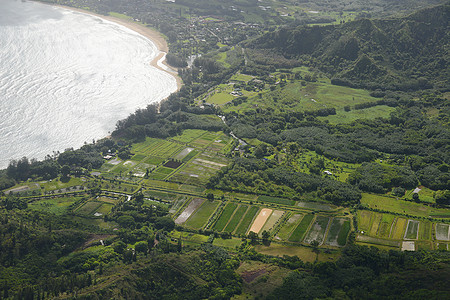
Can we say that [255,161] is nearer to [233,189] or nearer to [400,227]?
[233,189]

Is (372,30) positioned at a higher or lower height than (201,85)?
higher

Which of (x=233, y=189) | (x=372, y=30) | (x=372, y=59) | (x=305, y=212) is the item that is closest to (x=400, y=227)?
(x=305, y=212)

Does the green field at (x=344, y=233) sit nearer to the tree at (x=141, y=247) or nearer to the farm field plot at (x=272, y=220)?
the farm field plot at (x=272, y=220)

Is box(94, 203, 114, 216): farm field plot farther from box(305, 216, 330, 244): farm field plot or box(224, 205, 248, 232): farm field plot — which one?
box(305, 216, 330, 244): farm field plot

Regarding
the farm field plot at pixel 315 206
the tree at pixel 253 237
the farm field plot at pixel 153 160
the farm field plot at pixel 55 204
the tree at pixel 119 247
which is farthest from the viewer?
the farm field plot at pixel 153 160

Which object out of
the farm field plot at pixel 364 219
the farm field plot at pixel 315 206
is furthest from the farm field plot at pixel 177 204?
the farm field plot at pixel 364 219
